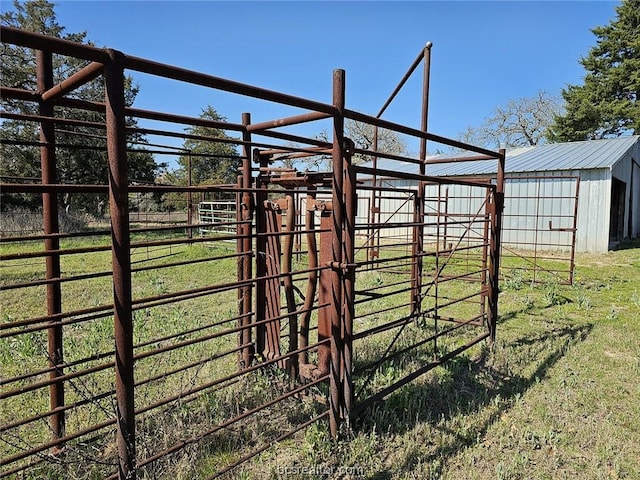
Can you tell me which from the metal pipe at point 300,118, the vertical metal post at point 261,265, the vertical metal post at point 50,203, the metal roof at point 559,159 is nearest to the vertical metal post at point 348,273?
the metal pipe at point 300,118

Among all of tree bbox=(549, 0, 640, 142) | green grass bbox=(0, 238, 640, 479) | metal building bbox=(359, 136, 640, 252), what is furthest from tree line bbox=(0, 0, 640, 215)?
green grass bbox=(0, 238, 640, 479)

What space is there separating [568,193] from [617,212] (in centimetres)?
581

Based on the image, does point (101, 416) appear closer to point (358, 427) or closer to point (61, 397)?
point (61, 397)

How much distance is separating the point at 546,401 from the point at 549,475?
1.00m

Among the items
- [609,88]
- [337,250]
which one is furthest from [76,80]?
[609,88]

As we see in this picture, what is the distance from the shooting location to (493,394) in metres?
3.52

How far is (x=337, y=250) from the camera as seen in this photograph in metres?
2.65

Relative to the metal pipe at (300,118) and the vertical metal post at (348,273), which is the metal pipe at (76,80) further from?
the vertical metal post at (348,273)

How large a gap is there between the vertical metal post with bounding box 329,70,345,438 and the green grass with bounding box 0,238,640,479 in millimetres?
218

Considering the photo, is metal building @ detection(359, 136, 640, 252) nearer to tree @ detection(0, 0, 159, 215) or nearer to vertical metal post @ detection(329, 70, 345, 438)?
vertical metal post @ detection(329, 70, 345, 438)

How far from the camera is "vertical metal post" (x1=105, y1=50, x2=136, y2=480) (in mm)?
1630

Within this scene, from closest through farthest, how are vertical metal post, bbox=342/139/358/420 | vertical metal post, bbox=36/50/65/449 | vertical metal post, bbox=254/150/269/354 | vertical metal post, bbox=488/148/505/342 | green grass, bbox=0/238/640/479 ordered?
vertical metal post, bbox=36/50/65/449 → green grass, bbox=0/238/640/479 → vertical metal post, bbox=342/139/358/420 → vertical metal post, bbox=254/150/269/354 → vertical metal post, bbox=488/148/505/342

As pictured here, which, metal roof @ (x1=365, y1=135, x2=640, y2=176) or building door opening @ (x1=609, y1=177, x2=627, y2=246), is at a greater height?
metal roof @ (x1=365, y1=135, x2=640, y2=176)

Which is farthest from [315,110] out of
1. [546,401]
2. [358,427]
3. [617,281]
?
[617,281]
